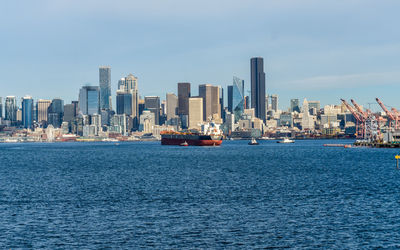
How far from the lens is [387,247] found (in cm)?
3731

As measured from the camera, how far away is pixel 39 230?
1704 inches

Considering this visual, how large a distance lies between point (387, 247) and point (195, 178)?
52638mm

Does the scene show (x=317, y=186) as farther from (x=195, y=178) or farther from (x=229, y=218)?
(x=229, y=218)

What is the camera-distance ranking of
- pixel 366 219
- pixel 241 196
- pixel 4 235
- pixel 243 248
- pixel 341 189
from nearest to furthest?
1. pixel 243 248
2. pixel 4 235
3. pixel 366 219
4. pixel 241 196
5. pixel 341 189

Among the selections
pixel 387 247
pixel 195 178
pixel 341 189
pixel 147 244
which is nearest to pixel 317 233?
pixel 387 247

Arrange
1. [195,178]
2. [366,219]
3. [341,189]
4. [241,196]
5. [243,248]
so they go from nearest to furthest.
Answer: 1. [243,248]
2. [366,219]
3. [241,196]
4. [341,189]
5. [195,178]

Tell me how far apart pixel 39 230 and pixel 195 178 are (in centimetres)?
4645

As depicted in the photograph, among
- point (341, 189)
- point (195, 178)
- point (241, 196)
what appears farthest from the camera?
A: point (195, 178)

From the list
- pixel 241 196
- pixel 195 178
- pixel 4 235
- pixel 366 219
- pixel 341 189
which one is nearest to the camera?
pixel 4 235

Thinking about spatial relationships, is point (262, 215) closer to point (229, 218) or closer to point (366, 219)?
point (229, 218)

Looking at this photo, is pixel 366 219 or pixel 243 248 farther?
pixel 366 219

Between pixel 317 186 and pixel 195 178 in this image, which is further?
pixel 195 178

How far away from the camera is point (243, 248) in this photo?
122 feet

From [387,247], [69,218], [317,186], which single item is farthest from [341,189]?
[69,218]
